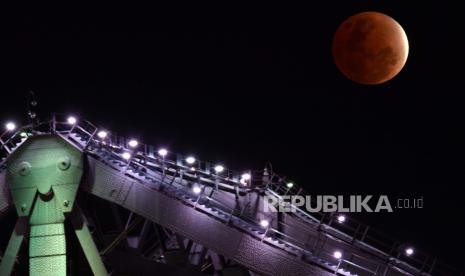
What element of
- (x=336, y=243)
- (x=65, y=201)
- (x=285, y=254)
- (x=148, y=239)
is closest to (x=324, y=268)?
(x=285, y=254)

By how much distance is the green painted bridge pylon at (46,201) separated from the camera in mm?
26750

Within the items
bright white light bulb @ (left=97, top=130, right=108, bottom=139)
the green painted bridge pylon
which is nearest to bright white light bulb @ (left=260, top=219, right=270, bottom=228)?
the green painted bridge pylon

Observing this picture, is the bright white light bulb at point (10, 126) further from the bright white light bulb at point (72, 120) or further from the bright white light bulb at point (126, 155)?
the bright white light bulb at point (126, 155)

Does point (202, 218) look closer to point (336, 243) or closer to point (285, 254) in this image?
point (285, 254)

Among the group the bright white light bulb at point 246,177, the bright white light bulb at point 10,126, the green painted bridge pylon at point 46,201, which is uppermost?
the bright white light bulb at point 246,177

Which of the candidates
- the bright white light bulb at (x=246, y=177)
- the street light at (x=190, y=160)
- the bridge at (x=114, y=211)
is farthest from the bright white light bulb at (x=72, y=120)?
the bright white light bulb at (x=246, y=177)

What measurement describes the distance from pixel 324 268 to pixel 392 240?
522 centimetres

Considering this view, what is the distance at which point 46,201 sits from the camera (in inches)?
1085

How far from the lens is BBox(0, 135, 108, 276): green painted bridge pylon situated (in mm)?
26750

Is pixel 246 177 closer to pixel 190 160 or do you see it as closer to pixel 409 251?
pixel 190 160

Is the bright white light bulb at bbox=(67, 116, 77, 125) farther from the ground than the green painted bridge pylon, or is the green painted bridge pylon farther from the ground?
the bright white light bulb at bbox=(67, 116, 77, 125)

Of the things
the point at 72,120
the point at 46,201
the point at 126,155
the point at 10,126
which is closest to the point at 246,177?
the point at 126,155

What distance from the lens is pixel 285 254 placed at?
2592 centimetres

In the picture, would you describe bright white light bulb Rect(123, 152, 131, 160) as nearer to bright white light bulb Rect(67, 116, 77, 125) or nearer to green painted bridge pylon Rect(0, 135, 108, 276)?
green painted bridge pylon Rect(0, 135, 108, 276)
